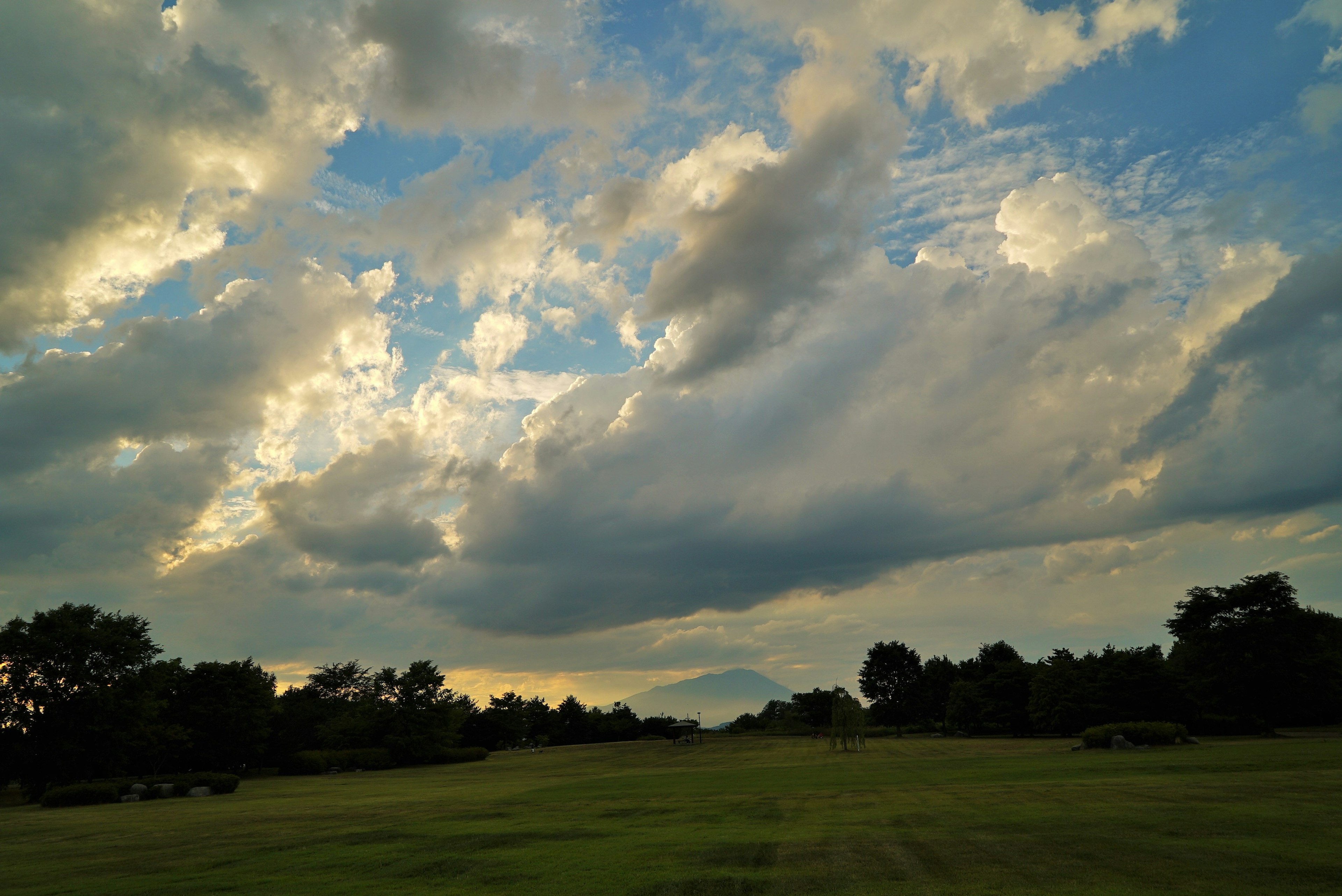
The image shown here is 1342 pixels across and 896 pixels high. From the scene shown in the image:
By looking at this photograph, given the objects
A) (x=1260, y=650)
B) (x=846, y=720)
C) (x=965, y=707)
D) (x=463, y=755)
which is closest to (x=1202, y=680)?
(x=1260, y=650)

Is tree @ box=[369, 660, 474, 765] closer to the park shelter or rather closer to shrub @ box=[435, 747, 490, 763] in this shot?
shrub @ box=[435, 747, 490, 763]

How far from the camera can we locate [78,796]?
46.2 meters

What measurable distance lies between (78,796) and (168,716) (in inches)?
1054

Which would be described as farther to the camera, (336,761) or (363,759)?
(363,759)

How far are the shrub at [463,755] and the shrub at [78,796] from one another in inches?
1845

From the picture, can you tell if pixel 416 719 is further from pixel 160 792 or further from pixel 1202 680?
pixel 1202 680

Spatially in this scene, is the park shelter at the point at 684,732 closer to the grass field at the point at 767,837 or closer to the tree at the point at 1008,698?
the tree at the point at 1008,698

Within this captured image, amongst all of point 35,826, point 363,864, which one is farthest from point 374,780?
point 363,864

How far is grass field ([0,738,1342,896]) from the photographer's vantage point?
50.3 ft

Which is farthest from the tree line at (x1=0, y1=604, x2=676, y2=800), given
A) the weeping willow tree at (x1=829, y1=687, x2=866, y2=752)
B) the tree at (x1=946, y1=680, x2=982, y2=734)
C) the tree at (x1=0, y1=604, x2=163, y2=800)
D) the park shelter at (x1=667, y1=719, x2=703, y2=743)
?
the tree at (x1=946, y1=680, x2=982, y2=734)

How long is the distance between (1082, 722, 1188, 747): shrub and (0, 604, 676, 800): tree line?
233ft

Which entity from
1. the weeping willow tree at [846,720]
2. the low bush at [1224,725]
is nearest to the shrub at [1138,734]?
the low bush at [1224,725]

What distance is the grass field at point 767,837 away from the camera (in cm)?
1534

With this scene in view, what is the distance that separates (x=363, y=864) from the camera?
1930 cm
